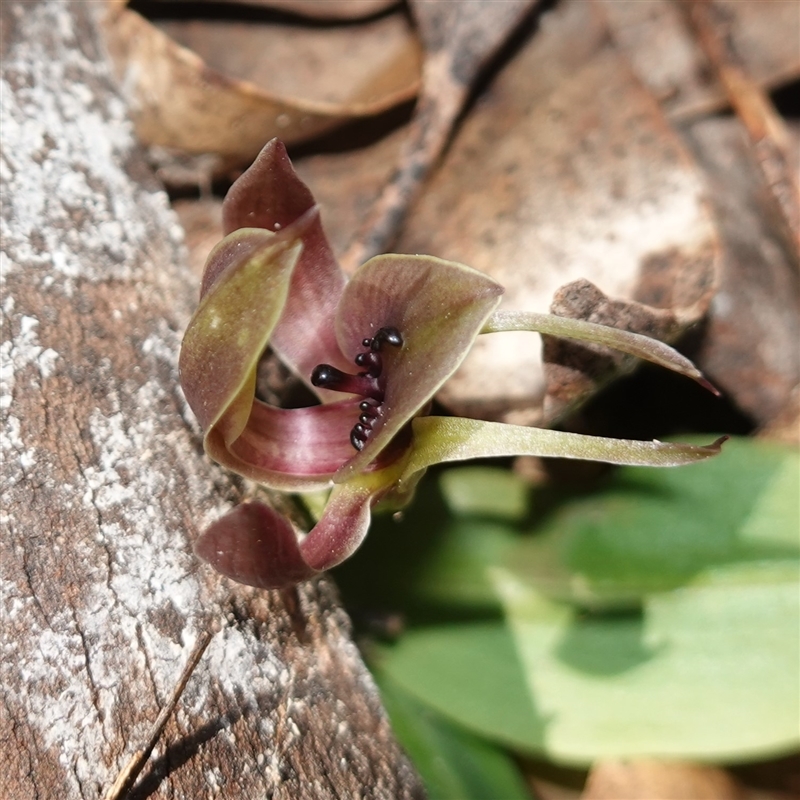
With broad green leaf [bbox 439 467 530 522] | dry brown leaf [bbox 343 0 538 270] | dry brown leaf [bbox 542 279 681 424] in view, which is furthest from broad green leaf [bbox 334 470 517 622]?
dry brown leaf [bbox 343 0 538 270]

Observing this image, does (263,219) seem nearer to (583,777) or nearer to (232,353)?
(232,353)

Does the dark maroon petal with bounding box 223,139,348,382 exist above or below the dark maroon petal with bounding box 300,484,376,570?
above

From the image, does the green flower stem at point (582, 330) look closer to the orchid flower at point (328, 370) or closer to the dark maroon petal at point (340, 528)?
the orchid flower at point (328, 370)

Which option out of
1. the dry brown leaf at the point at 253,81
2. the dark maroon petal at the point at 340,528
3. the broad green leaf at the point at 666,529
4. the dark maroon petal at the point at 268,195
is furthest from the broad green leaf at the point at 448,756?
the dry brown leaf at the point at 253,81

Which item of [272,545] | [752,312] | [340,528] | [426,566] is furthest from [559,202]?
[272,545]

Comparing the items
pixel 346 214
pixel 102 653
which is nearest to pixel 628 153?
pixel 346 214

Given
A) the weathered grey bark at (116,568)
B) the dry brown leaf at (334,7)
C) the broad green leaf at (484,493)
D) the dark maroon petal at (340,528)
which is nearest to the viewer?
the weathered grey bark at (116,568)

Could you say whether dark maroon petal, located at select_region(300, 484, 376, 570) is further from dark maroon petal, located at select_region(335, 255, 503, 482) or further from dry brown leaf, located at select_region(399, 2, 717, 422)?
dry brown leaf, located at select_region(399, 2, 717, 422)
